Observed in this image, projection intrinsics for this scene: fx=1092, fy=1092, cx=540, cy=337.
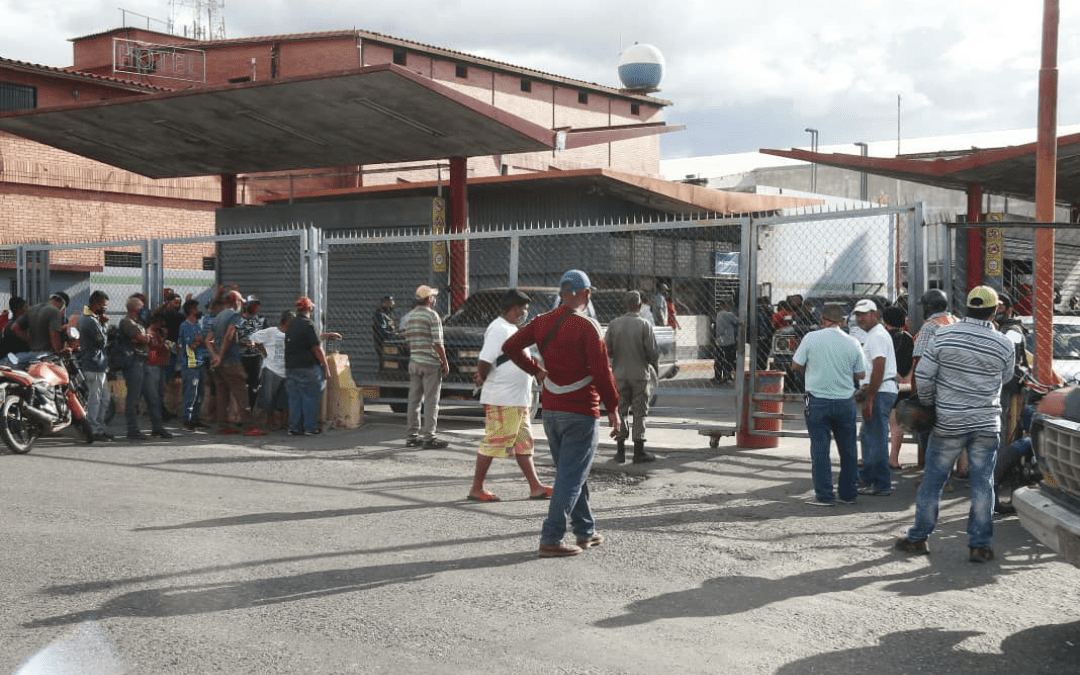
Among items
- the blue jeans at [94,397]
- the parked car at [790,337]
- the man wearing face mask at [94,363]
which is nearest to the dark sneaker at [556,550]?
the man wearing face mask at [94,363]

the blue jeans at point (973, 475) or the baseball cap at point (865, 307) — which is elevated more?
the baseball cap at point (865, 307)

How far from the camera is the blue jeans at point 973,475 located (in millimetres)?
6848

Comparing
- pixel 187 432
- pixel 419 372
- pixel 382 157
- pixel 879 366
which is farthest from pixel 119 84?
pixel 879 366

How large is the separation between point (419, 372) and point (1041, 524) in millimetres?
7999

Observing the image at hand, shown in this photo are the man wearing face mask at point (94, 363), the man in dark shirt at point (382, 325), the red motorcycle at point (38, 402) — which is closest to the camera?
the red motorcycle at point (38, 402)

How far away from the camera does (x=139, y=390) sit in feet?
43.5

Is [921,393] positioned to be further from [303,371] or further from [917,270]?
[303,371]

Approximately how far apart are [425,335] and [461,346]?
207 centimetres

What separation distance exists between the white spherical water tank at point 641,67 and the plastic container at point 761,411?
35.8m

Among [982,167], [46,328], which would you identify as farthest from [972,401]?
[982,167]

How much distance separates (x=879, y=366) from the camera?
9.32m

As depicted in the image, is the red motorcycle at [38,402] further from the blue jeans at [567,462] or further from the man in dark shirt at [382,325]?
the blue jeans at [567,462]

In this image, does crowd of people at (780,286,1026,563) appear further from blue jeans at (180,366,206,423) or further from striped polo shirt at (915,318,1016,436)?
blue jeans at (180,366,206,423)

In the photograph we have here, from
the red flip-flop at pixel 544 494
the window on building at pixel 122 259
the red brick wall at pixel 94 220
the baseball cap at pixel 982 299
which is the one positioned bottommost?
the red flip-flop at pixel 544 494
